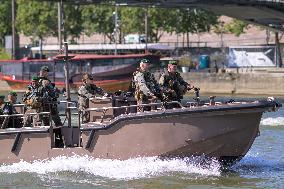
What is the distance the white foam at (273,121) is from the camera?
121 ft

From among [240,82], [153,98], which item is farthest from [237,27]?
[153,98]

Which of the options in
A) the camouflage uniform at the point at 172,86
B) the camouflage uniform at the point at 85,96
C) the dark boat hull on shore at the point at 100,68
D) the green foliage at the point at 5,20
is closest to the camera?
the camouflage uniform at the point at 172,86

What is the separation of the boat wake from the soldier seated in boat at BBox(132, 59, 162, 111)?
3.97 feet

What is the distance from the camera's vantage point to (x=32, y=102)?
2167 centimetres

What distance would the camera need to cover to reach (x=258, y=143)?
29781mm

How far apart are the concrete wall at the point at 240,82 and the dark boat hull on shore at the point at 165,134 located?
36.5 metres

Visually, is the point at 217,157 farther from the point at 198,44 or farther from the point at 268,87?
the point at 198,44

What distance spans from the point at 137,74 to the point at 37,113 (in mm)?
2284

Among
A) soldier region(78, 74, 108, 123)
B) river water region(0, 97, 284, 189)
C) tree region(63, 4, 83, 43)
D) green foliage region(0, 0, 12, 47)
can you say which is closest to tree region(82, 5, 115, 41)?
tree region(63, 4, 83, 43)

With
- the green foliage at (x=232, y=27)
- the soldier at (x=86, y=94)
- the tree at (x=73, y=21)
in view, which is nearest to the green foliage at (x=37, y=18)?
the tree at (x=73, y=21)

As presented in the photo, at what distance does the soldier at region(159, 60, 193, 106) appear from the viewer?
71.2ft

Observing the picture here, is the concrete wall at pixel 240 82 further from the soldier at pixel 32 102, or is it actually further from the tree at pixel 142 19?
the soldier at pixel 32 102

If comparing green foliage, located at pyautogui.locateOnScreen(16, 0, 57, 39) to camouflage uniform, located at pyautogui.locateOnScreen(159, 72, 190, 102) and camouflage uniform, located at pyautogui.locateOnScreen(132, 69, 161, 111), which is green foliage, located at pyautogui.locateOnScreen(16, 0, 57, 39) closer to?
camouflage uniform, located at pyautogui.locateOnScreen(159, 72, 190, 102)

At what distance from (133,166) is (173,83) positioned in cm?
205
